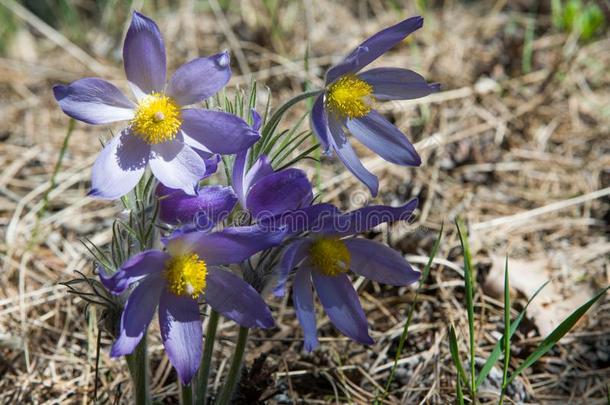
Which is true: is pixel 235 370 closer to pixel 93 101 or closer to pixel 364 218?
pixel 364 218

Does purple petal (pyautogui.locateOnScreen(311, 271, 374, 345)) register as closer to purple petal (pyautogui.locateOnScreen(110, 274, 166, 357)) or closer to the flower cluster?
the flower cluster

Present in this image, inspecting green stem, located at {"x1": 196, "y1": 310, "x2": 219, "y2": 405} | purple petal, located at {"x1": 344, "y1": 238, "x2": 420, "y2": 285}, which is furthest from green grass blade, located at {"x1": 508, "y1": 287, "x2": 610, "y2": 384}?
green stem, located at {"x1": 196, "y1": 310, "x2": 219, "y2": 405}

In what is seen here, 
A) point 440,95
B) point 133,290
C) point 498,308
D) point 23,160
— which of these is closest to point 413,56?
point 440,95

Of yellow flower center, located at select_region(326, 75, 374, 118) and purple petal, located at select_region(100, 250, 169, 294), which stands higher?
yellow flower center, located at select_region(326, 75, 374, 118)

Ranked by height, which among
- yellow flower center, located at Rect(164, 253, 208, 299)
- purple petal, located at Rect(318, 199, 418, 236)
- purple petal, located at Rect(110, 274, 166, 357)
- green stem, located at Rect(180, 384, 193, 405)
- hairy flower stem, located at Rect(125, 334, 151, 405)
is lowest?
green stem, located at Rect(180, 384, 193, 405)

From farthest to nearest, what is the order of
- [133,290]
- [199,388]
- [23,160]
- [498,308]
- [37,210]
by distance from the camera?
[23,160] → [37,210] → [498,308] → [199,388] → [133,290]

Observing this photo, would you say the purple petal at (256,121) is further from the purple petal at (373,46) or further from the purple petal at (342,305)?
the purple petal at (342,305)

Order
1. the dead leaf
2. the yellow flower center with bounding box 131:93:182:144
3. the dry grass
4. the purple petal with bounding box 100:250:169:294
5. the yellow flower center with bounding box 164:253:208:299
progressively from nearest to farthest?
the purple petal with bounding box 100:250:169:294 < the yellow flower center with bounding box 164:253:208:299 < the yellow flower center with bounding box 131:93:182:144 < the dry grass < the dead leaf

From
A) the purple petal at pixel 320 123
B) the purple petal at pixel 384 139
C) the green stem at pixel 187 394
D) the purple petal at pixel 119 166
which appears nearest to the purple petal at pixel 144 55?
the purple petal at pixel 119 166

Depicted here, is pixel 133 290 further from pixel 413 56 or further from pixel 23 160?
pixel 413 56
